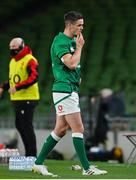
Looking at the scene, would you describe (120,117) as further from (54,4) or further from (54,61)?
(54,4)

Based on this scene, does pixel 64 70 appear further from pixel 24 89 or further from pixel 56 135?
pixel 24 89

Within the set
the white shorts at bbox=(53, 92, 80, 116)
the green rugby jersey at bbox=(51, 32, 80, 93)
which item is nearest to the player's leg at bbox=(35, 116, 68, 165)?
the white shorts at bbox=(53, 92, 80, 116)

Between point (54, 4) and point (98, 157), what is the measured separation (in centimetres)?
1132

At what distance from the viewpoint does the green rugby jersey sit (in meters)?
8.70

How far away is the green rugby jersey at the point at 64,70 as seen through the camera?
870cm

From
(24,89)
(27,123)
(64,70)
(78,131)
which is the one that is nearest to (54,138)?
(78,131)

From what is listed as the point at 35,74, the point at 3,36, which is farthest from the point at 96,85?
the point at 35,74

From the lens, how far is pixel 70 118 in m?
8.72

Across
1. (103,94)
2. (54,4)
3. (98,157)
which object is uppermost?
(54,4)

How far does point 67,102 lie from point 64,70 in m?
0.35

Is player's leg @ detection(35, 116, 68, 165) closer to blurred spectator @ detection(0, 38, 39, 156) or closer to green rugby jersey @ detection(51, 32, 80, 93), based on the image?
green rugby jersey @ detection(51, 32, 80, 93)

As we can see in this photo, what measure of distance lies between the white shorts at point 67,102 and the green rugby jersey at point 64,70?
55mm

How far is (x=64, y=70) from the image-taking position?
28.8 ft

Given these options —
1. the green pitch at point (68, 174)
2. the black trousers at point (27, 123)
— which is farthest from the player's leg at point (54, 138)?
the black trousers at point (27, 123)
